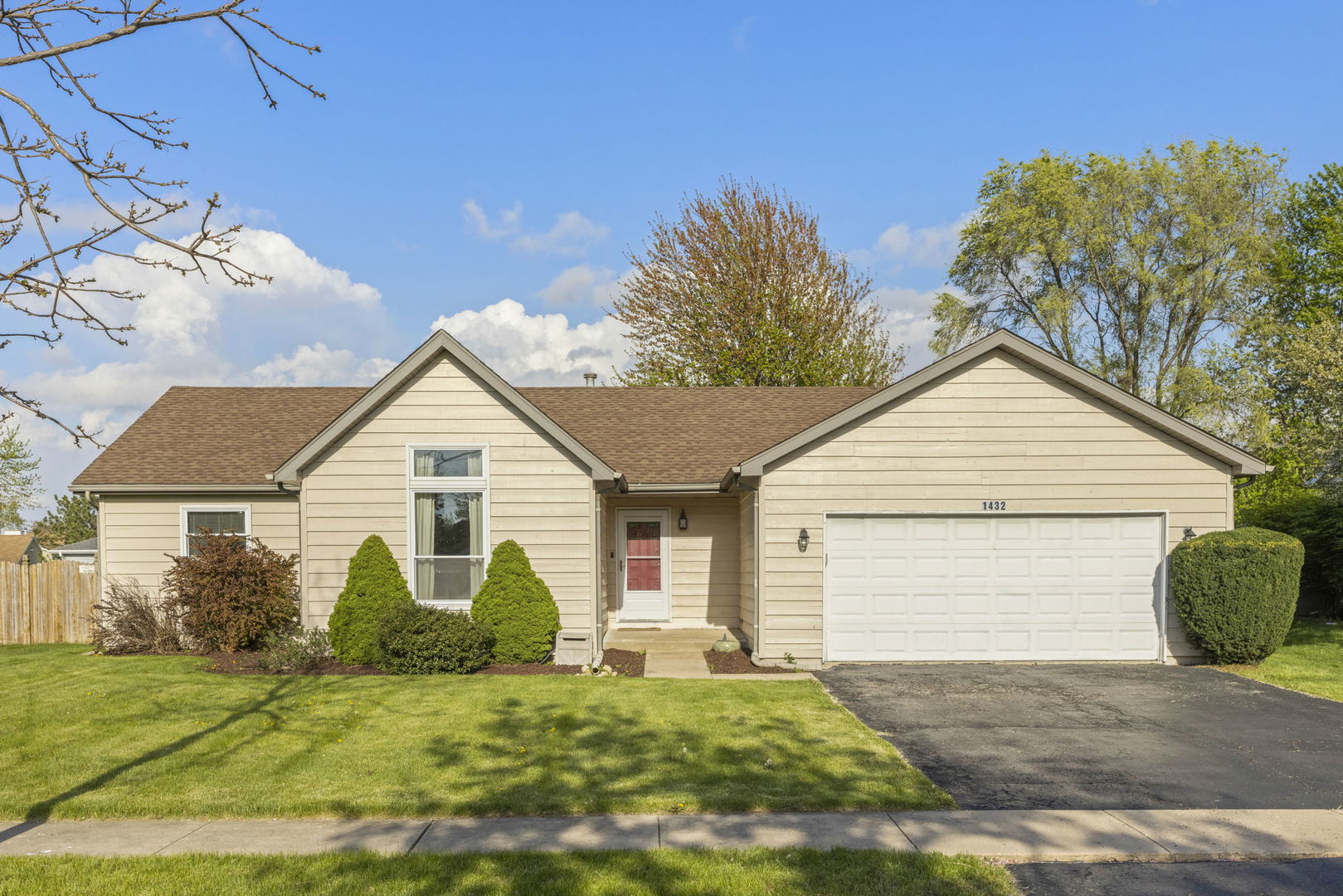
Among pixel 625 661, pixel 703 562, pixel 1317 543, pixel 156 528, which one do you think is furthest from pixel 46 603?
pixel 1317 543

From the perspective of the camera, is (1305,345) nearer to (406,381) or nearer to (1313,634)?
(1313,634)

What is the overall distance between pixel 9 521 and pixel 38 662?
32.5 meters

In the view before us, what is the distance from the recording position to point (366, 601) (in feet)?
44.9

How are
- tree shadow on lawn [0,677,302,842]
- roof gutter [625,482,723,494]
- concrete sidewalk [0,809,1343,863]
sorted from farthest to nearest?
roof gutter [625,482,723,494], tree shadow on lawn [0,677,302,842], concrete sidewalk [0,809,1343,863]

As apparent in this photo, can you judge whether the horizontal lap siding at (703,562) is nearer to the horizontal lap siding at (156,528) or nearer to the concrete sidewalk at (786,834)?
the horizontal lap siding at (156,528)

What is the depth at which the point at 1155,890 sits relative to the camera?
548 centimetres

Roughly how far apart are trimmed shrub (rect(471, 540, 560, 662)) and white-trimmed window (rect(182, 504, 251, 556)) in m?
5.44

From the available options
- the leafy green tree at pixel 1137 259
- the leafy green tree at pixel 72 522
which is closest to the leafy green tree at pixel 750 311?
the leafy green tree at pixel 1137 259

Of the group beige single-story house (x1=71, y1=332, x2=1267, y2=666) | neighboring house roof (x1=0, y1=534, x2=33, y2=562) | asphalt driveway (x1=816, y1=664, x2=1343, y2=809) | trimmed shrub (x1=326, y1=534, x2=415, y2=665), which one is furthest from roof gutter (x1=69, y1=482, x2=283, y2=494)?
neighboring house roof (x1=0, y1=534, x2=33, y2=562)

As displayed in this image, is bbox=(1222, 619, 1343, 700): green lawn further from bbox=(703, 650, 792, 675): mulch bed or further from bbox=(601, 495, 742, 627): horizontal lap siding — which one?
bbox=(601, 495, 742, 627): horizontal lap siding

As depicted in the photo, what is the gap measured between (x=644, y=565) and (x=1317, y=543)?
15.2 m

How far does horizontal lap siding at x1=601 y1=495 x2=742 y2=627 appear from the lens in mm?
17672

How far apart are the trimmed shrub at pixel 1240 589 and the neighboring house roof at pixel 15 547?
50686mm

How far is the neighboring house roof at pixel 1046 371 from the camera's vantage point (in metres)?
13.8
